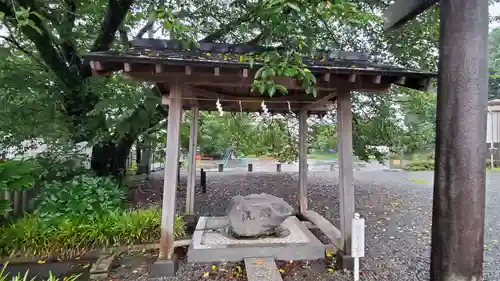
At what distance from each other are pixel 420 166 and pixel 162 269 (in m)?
15.5

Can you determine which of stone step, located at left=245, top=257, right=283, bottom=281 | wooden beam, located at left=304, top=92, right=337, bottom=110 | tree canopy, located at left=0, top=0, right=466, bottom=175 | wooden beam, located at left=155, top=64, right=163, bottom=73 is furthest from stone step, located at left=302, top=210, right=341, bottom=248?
wooden beam, located at left=155, top=64, right=163, bottom=73

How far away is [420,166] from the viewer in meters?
15.0

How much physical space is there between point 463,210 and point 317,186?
8.45 meters

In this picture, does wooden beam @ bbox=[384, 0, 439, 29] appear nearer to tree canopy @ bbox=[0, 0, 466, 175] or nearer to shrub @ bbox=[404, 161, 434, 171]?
tree canopy @ bbox=[0, 0, 466, 175]

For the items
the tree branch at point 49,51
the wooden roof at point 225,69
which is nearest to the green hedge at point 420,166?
the wooden roof at point 225,69

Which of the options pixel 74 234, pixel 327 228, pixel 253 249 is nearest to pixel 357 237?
pixel 253 249

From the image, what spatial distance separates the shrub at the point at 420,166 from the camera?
14859 millimetres

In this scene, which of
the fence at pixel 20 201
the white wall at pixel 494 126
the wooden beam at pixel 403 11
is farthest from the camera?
the white wall at pixel 494 126

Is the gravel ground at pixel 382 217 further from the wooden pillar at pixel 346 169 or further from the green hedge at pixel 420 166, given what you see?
the green hedge at pixel 420 166

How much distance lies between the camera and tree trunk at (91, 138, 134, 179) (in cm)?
598

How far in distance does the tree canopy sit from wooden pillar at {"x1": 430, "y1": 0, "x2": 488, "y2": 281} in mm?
2296

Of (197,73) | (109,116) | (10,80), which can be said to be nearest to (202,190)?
(109,116)

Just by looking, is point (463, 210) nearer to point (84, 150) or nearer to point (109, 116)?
point (109, 116)

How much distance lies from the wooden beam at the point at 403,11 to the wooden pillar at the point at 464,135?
0.47 meters
